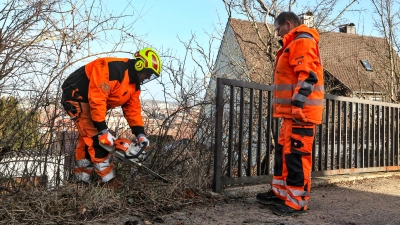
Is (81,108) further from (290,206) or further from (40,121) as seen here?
(290,206)

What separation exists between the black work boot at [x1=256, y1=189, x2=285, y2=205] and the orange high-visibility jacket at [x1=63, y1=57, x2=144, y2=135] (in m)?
1.48

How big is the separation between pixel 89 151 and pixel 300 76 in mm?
2145

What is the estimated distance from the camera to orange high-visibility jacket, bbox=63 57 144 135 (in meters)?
3.59

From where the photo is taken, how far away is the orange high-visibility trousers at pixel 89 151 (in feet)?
12.2

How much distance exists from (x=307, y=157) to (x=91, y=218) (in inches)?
79.5

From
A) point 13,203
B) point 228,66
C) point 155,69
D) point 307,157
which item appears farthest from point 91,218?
point 228,66

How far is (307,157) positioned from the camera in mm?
3639

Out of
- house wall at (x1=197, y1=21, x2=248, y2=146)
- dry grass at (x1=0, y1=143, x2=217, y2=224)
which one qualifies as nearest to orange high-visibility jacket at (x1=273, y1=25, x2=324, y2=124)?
dry grass at (x1=0, y1=143, x2=217, y2=224)

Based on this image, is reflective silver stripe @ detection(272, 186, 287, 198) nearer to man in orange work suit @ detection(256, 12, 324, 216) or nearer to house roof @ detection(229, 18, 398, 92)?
man in orange work suit @ detection(256, 12, 324, 216)

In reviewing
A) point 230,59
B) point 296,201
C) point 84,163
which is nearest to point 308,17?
point 230,59

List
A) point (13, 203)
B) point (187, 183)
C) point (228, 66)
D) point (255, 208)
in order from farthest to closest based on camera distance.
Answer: point (228, 66)
point (187, 183)
point (255, 208)
point (13, 203)

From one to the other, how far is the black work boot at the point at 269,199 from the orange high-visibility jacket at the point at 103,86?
4.84ft

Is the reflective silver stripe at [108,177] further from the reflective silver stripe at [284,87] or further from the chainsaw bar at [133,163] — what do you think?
the reflective silver stripe at [284,87]

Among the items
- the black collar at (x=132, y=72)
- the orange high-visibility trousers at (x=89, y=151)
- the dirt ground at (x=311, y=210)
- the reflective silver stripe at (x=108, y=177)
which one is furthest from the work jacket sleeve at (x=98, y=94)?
the dirt ground at (x=311, y=210)
